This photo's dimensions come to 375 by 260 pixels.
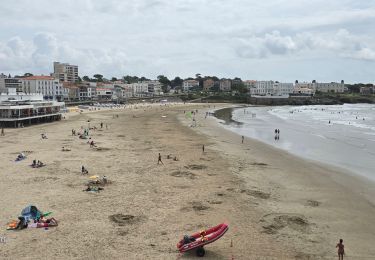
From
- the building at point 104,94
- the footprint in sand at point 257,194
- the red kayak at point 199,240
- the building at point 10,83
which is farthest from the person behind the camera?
the building at point 104,94

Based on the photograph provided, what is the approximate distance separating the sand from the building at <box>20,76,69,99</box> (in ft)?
344

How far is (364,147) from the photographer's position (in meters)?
40.2

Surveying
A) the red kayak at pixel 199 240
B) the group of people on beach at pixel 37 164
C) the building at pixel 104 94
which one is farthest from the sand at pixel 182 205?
the building at pixel 104 94

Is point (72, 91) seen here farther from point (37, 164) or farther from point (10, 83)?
point (37, 164)

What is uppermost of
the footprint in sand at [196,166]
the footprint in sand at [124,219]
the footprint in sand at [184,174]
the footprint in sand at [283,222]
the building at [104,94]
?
the building at [104,94]

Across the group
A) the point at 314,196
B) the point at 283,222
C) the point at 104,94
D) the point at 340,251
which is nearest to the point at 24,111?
the point at 314,196

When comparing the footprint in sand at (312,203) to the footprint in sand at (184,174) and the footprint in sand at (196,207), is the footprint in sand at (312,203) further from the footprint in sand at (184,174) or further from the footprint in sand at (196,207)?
the footprint in sand at (184,174)

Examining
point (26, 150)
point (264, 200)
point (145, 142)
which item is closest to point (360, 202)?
point (264, 200)

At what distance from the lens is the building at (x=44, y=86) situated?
133000 mm

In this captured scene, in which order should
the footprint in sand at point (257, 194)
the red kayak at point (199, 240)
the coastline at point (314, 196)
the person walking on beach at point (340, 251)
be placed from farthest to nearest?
1. the footprint in sand at point (257, 194)
2. the coastline at point (314, 196)
3. the red kayak at point (199, 240)
4. the person walking on beach at point (340, 251)

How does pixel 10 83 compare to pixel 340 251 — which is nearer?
pixel 340 251

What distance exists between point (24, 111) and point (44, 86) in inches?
3148

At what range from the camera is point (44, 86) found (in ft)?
437

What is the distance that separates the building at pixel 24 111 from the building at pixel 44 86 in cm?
6492
